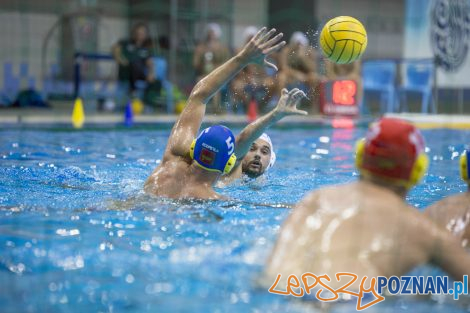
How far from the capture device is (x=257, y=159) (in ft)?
17.9

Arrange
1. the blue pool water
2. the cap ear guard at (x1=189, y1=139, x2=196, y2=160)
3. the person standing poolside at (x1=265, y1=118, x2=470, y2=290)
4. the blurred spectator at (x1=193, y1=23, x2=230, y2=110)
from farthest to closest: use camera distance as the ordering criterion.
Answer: the blurred spectator at (x1=193, y1=23, x2=230, y2=110) < the cap ear guard at (x1=189, y1=139, x2=196, y2=160) < the blue pool water < the person standing poolside at (x1=265, y1=118, x2=470, y2=290)

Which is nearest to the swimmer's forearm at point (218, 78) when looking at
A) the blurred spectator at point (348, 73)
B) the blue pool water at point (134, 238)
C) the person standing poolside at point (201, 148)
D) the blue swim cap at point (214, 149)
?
the person standing poolside at point (201, 148)

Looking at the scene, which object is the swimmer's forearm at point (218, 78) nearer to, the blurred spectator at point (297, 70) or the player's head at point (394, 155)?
the player's head at point (394, 155)

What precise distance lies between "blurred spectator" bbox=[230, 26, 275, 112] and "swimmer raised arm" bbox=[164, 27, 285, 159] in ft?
23.7

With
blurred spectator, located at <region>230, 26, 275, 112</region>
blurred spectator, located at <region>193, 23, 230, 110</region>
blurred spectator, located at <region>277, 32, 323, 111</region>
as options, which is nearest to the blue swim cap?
blurred spectator, located at <region>230, 26, 275, 112</region>

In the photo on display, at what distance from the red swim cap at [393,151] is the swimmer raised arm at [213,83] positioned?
1739mm

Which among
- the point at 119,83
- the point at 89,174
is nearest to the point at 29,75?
the point at 119,83

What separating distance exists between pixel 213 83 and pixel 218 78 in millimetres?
60

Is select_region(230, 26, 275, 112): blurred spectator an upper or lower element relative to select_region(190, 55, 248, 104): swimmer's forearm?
lower

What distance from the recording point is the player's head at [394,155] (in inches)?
98.3

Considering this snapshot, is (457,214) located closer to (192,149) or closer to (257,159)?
(192,149)

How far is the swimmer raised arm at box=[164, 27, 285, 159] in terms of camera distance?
425 centimetres

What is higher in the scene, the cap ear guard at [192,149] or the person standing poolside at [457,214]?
the cap ear guard at [192,149]

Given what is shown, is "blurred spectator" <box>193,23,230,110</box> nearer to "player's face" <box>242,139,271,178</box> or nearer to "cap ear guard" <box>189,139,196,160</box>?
"player's face" <box>242,139,271,178</box>
